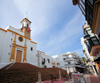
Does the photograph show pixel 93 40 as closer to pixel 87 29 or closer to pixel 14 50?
pixel 87 29

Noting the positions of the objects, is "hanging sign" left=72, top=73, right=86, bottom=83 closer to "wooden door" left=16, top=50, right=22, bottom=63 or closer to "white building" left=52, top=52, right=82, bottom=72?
"wooden door" left=16, top=50, right=22, bottom=63

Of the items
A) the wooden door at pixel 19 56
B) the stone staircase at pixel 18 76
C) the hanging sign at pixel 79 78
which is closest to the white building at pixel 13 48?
the wooden door at pixel 19 56

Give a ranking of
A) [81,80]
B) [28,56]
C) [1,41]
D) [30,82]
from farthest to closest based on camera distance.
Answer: [28,56]
[1,41]
[30,82]
[81,80]

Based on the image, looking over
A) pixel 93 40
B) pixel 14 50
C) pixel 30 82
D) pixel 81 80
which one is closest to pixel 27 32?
pixel 14 50

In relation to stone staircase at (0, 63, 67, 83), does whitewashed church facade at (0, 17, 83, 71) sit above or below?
above

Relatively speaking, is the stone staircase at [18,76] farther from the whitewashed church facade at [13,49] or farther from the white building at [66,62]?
the white building at [66,62]

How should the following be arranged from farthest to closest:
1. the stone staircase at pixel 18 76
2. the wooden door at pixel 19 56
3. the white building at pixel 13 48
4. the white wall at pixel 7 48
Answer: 1. the wooden door at pixel 19 56
2. the white building at pixel 13 48
3. the white wall at pixel 7 48
4. the stone staircase at pixel 18 76

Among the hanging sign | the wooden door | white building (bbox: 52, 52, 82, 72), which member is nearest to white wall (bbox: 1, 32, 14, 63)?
the wooden door

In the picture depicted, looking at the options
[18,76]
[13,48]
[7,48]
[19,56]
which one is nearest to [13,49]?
[13,48]

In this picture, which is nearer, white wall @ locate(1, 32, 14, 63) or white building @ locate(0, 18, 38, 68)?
white wall @ locate(1, 32, 14, 63)

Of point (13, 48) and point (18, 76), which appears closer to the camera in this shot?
point (18, 76)

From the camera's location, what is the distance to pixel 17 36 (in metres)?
16.0

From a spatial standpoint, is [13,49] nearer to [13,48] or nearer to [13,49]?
[13,49]

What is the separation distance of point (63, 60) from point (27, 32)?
71.5 ft
